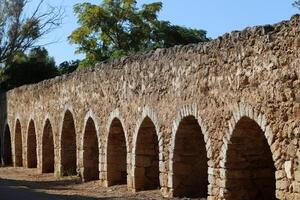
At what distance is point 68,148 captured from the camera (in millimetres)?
18219

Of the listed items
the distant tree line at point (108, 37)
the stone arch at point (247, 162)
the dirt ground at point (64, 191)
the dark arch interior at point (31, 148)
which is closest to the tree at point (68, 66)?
the distant tree line at point (108, 37)

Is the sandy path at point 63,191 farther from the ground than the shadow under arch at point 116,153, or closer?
closer

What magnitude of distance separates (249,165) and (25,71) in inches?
987

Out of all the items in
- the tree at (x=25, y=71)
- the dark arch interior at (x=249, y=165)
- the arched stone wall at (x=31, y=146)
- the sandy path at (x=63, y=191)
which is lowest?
the sandy path at (x=63, y=191)

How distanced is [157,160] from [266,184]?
3813 mm

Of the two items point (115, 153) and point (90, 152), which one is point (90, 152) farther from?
point (115, 153)

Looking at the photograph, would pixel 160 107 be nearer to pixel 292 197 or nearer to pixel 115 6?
pixel 292 197

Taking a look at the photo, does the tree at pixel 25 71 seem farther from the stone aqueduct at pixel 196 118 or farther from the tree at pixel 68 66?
the stone aqueduct at pixel 196 118

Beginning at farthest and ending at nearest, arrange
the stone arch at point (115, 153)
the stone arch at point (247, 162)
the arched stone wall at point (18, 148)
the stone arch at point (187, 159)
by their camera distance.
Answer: the arched stone wall at point (18, 148), the stone arch at point (115, 153), the stone arch at point (187, 159), the stone arch at point (247, 162)

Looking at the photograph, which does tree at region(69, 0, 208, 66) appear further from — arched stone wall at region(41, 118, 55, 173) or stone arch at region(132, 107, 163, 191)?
stone arch at region(132, 107, 163, 191)

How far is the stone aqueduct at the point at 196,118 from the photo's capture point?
26.3 feet

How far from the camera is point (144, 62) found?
12453 mm

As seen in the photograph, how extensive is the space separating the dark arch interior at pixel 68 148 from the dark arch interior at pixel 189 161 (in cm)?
729

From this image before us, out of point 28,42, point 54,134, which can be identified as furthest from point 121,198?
point 28,42
